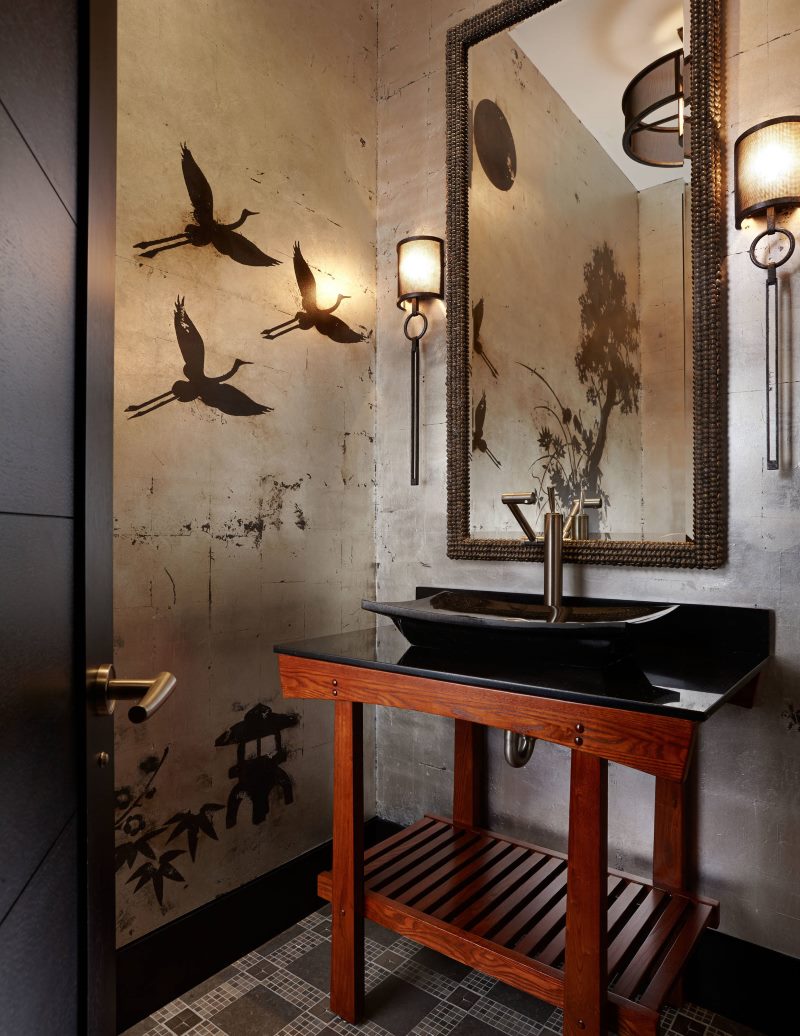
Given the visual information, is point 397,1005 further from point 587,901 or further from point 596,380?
point 596,380

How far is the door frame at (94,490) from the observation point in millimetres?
600

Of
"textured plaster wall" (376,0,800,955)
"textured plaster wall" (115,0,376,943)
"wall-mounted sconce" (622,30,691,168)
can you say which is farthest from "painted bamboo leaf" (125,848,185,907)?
"wall-mounted sconce" (622,30,691,168)

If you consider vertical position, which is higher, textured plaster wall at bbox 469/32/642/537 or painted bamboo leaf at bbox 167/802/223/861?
textured plaster wall at bbox 469/32/642/537

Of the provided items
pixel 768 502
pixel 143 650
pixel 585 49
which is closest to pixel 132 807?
pixel 143 650

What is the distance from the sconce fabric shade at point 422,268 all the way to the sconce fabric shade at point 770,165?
84 centimetres

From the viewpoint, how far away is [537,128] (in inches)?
74.2

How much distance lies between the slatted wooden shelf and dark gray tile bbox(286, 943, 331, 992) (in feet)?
0.85

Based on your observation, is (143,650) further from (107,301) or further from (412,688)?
(107,301)

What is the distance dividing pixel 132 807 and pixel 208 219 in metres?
1.43

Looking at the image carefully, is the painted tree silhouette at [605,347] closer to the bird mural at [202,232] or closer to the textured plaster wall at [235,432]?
the textured plaster wall at [235,432]

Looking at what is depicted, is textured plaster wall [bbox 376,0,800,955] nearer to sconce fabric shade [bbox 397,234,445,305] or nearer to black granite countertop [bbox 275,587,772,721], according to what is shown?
black granite countertop [bbox 275,587,772,721]

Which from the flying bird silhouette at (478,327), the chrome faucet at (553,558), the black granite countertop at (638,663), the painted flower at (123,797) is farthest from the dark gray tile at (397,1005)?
the flying bird silhouette at (478,327)

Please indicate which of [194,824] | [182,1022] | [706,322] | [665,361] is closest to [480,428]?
[665,361]

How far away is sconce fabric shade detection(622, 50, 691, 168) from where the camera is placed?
1.60 m
